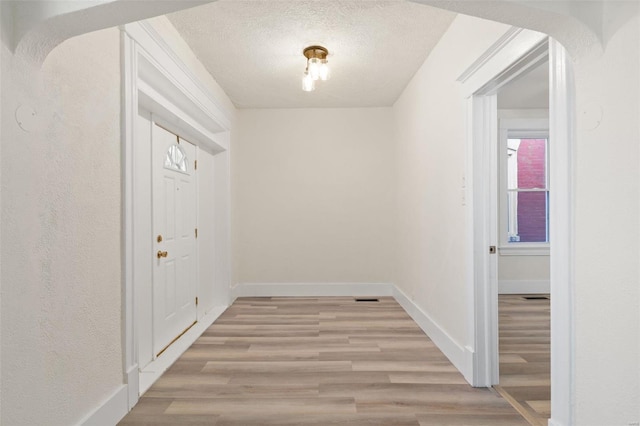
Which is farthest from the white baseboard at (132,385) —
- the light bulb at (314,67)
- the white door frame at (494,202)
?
the light bulb at (314,67)

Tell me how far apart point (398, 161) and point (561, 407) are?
343 cm

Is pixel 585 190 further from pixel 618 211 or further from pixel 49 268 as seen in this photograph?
pixel 49 268

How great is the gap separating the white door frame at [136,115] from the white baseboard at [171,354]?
0.99ft

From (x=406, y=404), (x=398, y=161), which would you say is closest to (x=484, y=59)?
(x=406, y=404)

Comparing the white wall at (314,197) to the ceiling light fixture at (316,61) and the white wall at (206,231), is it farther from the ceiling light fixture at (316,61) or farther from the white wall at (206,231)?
the ceiling light fixture at (316,61)

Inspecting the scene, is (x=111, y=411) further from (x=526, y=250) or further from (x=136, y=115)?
(x=526, y=250)

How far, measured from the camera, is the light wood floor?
7.23ft

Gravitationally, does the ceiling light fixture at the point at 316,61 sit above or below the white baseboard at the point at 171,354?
above

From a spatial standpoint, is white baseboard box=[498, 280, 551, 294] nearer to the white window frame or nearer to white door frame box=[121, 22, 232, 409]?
the white window frame

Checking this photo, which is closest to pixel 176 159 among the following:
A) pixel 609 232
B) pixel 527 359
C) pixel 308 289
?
pixel 308 289

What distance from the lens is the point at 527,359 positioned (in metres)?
2.86

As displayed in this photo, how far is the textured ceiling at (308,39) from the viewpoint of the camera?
2.60 metres

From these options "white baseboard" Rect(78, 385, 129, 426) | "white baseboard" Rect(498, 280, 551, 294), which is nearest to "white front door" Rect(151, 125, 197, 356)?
"white baseboard" Rect(78, 385, 129, 426)

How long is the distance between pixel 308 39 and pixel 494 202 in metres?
1.92
